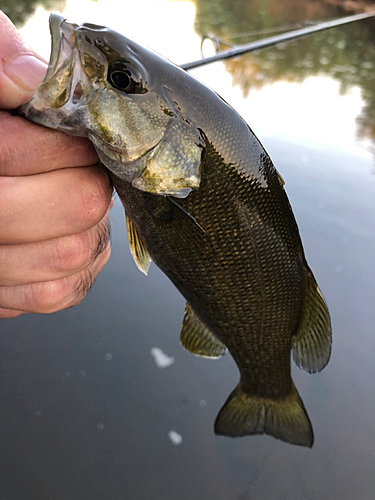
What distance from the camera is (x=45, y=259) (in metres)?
1.00

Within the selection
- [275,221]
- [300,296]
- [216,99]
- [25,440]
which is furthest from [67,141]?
[25,440]

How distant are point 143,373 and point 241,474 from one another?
0.62 m

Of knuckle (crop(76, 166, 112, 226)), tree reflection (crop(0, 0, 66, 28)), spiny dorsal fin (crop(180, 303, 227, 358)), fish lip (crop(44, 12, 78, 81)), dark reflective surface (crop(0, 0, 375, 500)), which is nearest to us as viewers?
fish lip (crop(44, 12, 78, 81))

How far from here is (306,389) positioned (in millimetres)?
1889

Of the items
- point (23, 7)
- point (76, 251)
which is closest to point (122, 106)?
point (76, 251)

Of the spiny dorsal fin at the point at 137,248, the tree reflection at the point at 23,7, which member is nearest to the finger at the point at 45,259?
the spiny dorsal fin at the point at 137,248

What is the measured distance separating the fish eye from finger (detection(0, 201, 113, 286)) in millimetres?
414

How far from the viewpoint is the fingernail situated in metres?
0.81

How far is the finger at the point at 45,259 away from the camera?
964 millimetres

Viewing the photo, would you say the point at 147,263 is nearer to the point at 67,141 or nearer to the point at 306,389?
the point at 67,141

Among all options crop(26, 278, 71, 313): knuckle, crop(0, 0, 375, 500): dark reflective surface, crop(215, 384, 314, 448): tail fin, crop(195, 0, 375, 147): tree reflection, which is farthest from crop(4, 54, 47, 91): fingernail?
crop(195, 0, 375, 147): tree reflection

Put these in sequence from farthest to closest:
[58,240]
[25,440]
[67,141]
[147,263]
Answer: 1. [25,440]
2. [147,263]
3. [58,240]
4. [67,141]

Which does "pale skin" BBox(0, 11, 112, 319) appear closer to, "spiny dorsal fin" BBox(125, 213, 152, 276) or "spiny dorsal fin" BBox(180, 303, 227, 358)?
"spiny dorsal fin" BBox(125, 213, 152, 276)

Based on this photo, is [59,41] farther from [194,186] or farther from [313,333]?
[313,333]
